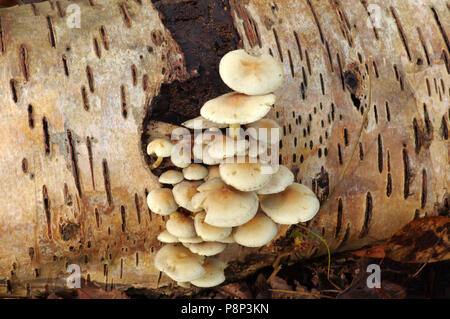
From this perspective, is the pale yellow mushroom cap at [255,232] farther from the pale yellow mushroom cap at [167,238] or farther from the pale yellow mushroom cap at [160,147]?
the pale yellow mushroom cap at [160,147]

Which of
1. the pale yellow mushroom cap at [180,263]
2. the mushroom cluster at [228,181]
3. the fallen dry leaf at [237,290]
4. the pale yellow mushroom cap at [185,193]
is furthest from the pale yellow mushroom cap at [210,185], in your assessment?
the fallen dry leaf at [237,290]

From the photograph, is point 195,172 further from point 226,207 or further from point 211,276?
point 211,276

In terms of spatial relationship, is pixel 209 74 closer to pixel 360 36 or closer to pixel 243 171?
pixel 243 171

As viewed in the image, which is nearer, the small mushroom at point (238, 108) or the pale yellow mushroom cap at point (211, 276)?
the small mushroom at point (238, 108)

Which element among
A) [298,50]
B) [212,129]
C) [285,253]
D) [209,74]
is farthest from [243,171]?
[285,253]

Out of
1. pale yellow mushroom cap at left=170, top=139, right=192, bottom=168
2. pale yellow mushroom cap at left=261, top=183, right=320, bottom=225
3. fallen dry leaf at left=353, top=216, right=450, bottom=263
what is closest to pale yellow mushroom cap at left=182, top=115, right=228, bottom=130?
pale yellow mushroom cap at left=170, top=139, right=192, bottom=168

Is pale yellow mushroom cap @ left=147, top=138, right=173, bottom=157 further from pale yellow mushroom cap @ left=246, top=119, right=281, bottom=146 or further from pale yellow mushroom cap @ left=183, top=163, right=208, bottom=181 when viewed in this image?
pale yellow mushroom cap @ left=246, top=119, right=281, bottom=146

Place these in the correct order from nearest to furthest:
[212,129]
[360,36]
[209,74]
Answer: [212,129] < [209,74] < [360,36]
